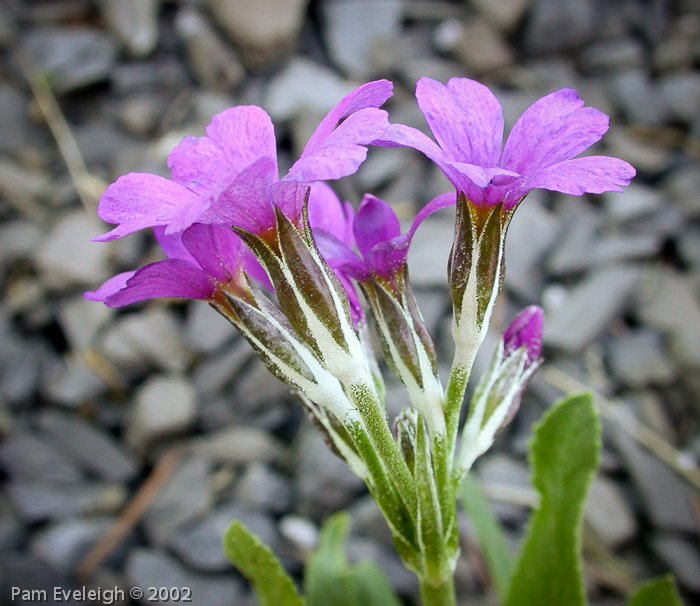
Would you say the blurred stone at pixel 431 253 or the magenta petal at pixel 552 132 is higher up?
the magenta petal at pixel 552 132

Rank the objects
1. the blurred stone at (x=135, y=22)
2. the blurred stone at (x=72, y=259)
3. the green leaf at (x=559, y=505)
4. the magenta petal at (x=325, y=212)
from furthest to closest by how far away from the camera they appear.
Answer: the blurred stone at (x=135, y=22), the blurred stone at (x=72, y=259), the green leaf at (x=559, y=505), the magenta petal at (x=325, y=212)

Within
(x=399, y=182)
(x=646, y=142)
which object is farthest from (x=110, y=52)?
(x=646, y=142)

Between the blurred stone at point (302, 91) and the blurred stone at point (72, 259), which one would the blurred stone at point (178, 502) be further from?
the blurred stone at point (302, 91)

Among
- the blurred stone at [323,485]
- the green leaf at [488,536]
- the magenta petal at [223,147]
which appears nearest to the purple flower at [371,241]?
the magenta petal at [223,147]

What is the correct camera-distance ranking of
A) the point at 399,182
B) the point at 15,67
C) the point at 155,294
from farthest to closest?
the point at 15,67 < the point at 399,182 < the point at 155,294

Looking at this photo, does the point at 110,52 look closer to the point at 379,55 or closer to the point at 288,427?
the point at 379,55

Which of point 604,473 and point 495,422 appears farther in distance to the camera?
point 604,473

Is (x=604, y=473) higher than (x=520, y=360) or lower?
lower

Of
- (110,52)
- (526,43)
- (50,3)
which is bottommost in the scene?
(526,43)

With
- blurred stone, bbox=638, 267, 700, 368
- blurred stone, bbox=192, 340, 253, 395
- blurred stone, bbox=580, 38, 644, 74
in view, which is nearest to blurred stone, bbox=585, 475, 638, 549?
blurred stone, bbox=638, 267, 700, 368
